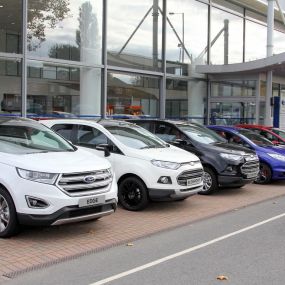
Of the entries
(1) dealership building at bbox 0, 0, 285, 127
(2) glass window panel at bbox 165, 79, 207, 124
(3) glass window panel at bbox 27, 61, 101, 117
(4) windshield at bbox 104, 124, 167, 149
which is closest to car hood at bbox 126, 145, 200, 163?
(4) windshield at bbox 104, 124, 167, 149

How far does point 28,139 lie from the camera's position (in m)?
8.08

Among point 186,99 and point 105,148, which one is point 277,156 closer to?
point 105,148

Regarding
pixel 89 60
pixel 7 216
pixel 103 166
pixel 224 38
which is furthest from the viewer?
pixel 224 38

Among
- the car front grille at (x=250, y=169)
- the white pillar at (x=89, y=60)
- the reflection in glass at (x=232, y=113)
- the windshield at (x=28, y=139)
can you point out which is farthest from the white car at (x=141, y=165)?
the reflection in glass at (x=232, y=113)

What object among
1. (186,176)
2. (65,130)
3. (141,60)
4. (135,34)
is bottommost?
(186,176)

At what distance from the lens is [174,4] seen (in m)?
20.7

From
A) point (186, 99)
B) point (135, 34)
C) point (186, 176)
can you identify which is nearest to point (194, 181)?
point (186, 176)

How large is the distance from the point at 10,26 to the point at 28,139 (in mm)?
7400

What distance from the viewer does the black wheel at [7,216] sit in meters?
6.88

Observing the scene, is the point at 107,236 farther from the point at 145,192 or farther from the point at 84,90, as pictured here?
the point at 84,90

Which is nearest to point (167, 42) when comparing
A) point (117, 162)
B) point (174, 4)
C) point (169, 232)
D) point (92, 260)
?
point (174, 4)

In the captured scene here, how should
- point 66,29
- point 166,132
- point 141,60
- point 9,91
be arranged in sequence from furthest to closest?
point 141,60 → point 66,29 → point 9,91 → point 166,132

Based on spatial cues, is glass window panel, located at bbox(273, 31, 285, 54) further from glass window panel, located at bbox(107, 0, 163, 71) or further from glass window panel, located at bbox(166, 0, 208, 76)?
glass window panel, located at bbox(107, 0, 163, 71)

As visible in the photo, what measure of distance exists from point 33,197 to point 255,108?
16.7m
